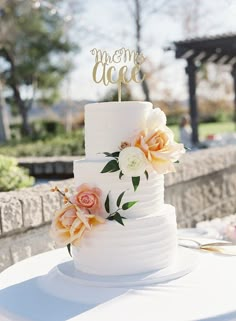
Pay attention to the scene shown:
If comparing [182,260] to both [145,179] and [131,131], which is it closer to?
[145,179]

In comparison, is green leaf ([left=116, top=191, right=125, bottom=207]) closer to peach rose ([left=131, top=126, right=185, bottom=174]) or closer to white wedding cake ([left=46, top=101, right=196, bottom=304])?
white wedding cake ([left=46, top=101, right=196, bottom=304])

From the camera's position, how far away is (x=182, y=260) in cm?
201

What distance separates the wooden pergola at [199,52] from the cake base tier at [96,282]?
9516 mm

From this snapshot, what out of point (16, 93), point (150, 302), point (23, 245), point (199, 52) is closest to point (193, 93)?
point (199, 52)

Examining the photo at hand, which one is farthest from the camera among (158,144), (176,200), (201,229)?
(176,200)

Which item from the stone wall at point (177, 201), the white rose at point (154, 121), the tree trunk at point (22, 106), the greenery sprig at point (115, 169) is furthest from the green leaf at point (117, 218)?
the tree trunk at point (22, 106)

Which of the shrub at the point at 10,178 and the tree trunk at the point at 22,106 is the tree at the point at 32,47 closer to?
the tree trunk at the point at 22,106

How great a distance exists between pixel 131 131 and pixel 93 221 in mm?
358

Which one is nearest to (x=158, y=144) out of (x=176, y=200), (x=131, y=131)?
(x=131, y=131)

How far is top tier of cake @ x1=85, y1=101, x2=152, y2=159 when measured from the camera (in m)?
1.90

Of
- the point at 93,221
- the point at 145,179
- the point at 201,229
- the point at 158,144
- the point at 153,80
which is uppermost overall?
the point at 153,80

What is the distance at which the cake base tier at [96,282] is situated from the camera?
1.74 m

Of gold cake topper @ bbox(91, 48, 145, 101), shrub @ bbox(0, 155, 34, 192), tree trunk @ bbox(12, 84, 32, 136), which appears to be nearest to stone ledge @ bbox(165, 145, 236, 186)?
shrub @ bbox(0, 155, 34, 192)

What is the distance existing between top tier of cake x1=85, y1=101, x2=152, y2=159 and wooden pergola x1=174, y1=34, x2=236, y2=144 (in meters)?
9.35
